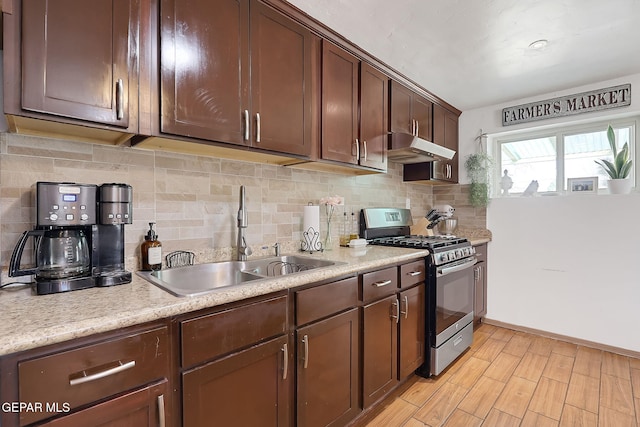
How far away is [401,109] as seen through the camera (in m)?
2.59

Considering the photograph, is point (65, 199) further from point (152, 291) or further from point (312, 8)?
point (312, 8)

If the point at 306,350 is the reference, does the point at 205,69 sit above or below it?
above

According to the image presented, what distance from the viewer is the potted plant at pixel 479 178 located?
3325 millimetres

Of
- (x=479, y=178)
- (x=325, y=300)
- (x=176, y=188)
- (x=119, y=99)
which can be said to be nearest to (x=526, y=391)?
(x=325, y=300)

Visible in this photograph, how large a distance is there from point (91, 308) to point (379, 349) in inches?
58.6

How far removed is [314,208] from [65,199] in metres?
1.40

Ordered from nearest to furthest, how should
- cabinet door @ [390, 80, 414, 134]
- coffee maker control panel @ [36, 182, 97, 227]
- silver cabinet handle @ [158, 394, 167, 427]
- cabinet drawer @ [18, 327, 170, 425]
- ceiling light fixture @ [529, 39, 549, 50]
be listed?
cabinet drawer @ [18, 327, 170, 425] → silver cabinet handle @ [158, 394, 167, 427] → coffee maker control panel @ [36, 182, 97, 227] → ceiling light fixture @ [529, 39, 549, 50] → cabinet door @ [390, 80, 414, 134]

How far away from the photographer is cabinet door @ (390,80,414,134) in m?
2.51

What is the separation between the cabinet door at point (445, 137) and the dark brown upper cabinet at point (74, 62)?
2.74 m

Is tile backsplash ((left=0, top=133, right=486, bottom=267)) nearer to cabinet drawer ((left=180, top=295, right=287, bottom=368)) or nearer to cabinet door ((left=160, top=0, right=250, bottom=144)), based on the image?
cabinet door ((left=160, top=0, right=250, bottom=144))

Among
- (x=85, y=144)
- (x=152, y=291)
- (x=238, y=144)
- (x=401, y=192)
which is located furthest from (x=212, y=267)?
(x=401, y=192)

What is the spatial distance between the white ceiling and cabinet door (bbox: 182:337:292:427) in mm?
1805

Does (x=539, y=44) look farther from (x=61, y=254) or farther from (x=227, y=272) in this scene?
(x=61, y=254)

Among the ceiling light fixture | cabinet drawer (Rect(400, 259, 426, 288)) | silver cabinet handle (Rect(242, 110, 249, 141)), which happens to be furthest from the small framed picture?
silver cabinet handle (Rect(242, 110, 249, 141))
